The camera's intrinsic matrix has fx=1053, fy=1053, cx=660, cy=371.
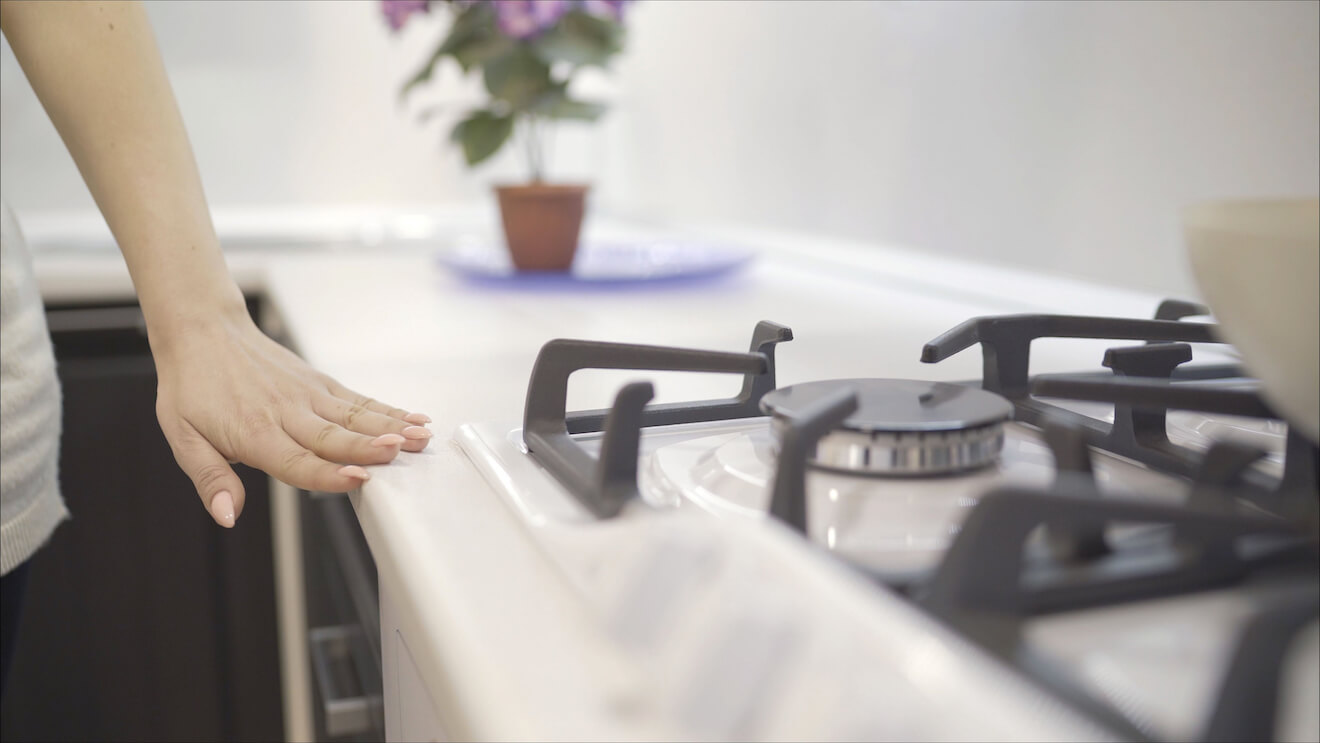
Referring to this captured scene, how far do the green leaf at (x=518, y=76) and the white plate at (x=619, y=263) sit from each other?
0.68 feet

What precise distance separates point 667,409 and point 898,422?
160 millimetres

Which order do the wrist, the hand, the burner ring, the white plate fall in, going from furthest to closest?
1. the white plate
2. the wrist
3. the hand
4. the burner ring

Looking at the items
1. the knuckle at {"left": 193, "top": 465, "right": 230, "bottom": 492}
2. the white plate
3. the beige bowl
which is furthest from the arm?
the white plate

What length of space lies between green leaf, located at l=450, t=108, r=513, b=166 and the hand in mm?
769

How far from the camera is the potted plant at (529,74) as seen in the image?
4.15 ft

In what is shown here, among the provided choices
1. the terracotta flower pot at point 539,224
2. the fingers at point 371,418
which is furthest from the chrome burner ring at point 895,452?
the terracotta flower pot at point 539,224

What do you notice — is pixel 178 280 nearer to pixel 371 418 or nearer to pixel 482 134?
pixel 371 418

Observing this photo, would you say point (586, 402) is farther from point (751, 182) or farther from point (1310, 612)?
point (751, 182)

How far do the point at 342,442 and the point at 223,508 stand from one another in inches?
4.1

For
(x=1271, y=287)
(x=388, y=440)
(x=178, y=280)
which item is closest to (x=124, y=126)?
(x=178, y=280)

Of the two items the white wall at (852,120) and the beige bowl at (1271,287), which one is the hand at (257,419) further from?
the white wall at (852,120)

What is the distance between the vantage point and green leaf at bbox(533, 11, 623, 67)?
1319 millimetres

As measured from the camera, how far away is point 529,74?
4.42ft

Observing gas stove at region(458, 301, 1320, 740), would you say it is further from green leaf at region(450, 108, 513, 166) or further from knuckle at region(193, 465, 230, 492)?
green leaf at region(450, 108, 513, 166)
